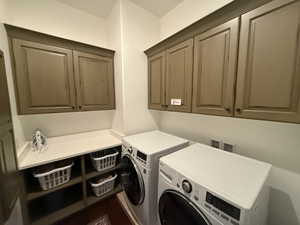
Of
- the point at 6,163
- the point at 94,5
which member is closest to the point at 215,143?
the point at 6,163

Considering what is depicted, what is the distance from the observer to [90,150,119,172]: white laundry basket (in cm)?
156

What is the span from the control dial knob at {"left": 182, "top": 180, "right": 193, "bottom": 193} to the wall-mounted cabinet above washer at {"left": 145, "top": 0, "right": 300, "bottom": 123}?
0.63m

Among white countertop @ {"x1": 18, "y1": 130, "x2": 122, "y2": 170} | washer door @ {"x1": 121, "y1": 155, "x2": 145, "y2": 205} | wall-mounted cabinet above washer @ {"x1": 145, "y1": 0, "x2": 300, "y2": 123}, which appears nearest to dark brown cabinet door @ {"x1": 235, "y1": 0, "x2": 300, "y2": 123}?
wall-mounted cabinet above washer @ {"x1": 145, "y1": 0, "x2": 300, "y2": 123}

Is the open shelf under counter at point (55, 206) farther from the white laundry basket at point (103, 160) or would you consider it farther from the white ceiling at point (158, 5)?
the white ceiling at point (158, 5)

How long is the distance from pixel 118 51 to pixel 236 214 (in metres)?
1.95

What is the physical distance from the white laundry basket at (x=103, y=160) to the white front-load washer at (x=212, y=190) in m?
0.90

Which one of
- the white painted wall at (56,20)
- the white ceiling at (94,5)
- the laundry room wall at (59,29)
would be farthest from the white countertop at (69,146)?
the white ceiling at (94,5)

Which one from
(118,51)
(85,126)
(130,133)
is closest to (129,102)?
(130,133)

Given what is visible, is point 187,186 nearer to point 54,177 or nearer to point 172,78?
point 172,78

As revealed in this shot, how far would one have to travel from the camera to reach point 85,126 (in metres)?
1.98

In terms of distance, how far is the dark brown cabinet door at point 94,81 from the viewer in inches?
63.1

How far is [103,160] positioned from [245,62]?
1.76m

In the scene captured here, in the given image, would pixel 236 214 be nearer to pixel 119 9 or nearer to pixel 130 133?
pixel 130 133

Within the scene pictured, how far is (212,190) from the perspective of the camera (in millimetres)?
661
